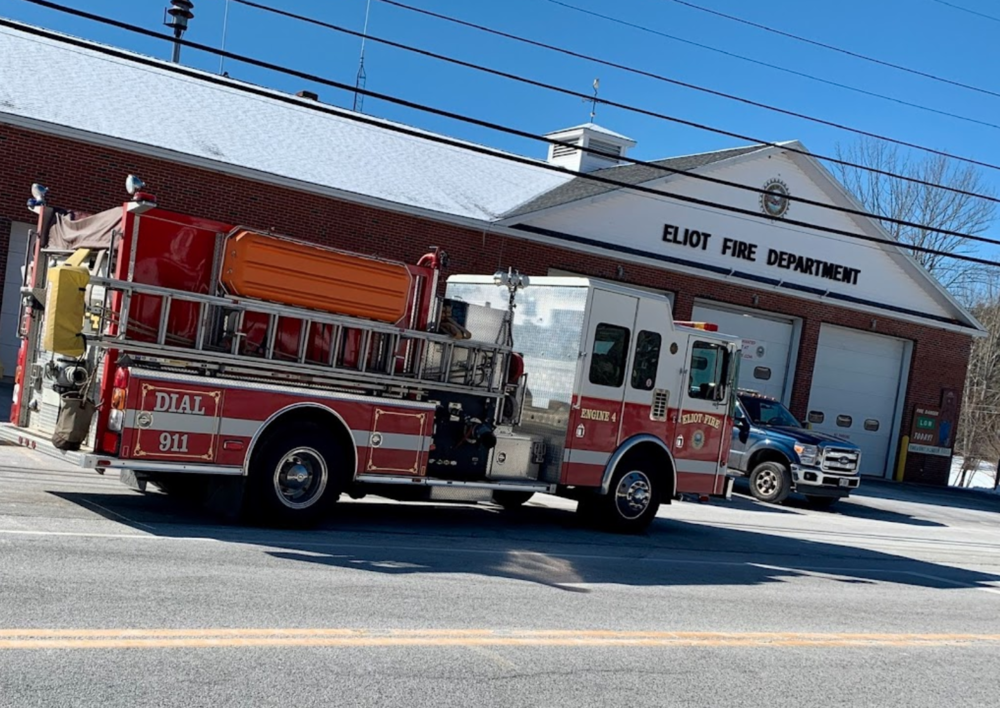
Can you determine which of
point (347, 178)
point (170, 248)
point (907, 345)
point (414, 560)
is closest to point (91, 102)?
point (347, 178)

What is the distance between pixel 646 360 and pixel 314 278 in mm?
4446

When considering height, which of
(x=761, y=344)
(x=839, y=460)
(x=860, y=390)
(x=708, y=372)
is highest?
(x=761, y=344)

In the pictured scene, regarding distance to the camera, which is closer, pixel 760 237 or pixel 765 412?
pixel 765 412

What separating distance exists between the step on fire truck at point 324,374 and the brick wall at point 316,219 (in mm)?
9504

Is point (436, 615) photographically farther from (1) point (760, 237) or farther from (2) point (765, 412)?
(1) point (760, 237)

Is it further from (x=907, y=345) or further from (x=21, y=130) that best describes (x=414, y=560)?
(x=907, y=345)

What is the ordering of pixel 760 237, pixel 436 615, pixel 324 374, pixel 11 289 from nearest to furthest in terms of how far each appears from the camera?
pixel 436 615, pixel 324 374, pixel 11 289, pixel 760 237

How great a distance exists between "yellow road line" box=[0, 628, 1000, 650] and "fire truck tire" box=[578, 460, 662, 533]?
4.33 meters

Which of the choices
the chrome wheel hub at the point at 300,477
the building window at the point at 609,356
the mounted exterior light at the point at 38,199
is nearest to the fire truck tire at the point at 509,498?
the building window at the point at 609,356

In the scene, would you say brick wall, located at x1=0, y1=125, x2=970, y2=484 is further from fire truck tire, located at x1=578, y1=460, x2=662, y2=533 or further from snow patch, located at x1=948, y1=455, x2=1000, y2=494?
fire truck tire, located at x1=578, y1=460, x2=662, y2=533

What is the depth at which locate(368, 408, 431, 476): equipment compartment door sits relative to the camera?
1034 cm

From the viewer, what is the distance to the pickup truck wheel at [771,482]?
787 inches

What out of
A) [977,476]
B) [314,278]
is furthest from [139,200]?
[977,476]

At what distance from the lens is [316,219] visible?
2189 cm
